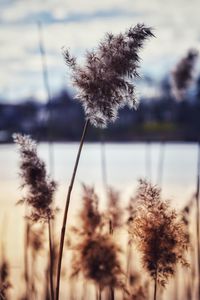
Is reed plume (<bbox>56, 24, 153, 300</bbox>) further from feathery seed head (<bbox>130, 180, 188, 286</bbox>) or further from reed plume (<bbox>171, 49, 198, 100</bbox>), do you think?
reed plume (<bbox>171, 49, 198, 100</bbox>)

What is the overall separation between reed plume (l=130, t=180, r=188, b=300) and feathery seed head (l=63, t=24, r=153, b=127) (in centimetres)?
30

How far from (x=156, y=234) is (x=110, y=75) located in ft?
1.78

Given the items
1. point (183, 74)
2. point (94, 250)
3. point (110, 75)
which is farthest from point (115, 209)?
point (110, 75)

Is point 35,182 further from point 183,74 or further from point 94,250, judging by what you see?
point 183,74

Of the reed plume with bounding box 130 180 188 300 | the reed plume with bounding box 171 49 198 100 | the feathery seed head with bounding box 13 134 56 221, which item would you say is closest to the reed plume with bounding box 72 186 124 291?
the reed plume with bounding box 130 180 188 300

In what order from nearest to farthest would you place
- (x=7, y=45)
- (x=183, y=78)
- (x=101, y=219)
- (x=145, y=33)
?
(x=145, y=33), (x=101, y=219), (x=183, y=78), (x=7, y=45)

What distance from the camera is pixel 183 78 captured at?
11.8 feet

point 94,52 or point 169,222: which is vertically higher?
point 94,52

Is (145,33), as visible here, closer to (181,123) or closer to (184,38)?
(184,38)

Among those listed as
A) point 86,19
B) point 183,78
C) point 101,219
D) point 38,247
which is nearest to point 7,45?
point 86,19

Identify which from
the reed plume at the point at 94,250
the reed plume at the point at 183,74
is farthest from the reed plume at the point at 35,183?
the reed plume at the point at 183,74

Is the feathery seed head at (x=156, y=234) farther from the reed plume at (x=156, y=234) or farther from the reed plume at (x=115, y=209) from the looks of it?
the reed plume at (x=115, y=209)

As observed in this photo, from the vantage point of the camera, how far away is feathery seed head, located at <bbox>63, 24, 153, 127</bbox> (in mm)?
1625

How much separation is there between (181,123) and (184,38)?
81.5 ft
